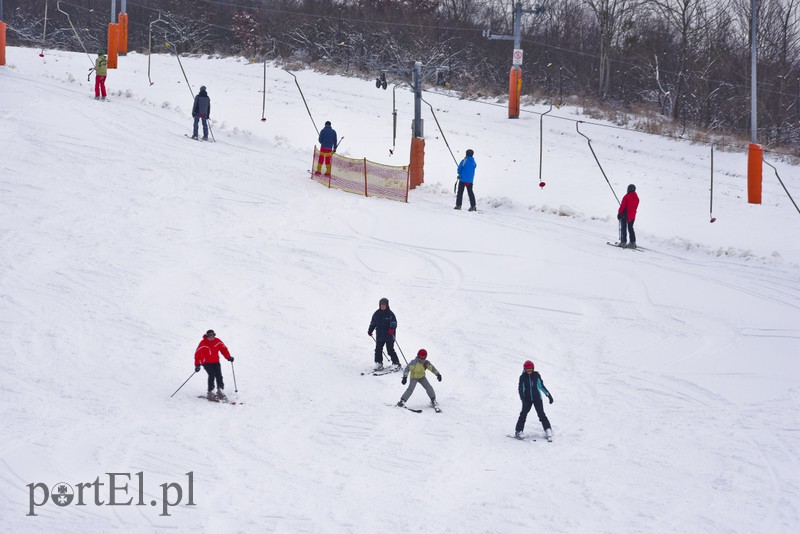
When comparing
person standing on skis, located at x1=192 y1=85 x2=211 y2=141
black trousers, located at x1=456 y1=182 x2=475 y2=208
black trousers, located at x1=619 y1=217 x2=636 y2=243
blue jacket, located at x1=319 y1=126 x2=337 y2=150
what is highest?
person standing on skis, located at x1=192 y1=85 x2=211 y2=141

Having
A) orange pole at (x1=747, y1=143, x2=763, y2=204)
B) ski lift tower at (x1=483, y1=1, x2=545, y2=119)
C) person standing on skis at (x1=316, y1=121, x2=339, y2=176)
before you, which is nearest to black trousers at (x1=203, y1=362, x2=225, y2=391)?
person standing on skis at (x1=316, y1=121, x2=339, y2=176)

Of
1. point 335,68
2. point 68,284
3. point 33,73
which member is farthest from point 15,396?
point 335,68

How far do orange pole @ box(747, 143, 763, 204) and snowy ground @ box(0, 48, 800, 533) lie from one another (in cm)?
44

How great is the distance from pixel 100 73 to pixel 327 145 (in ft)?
31.4

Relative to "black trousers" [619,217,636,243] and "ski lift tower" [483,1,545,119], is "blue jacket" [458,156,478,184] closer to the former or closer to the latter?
"black trousers" [619,217,636,243]

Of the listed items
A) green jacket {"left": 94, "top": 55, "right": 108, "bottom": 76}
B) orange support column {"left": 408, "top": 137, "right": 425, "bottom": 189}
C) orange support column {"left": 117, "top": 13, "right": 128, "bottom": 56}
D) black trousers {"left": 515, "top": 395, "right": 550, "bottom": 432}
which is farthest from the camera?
orange support column {"left": 117, "top": 13, "right": 128, "bottom": 56}

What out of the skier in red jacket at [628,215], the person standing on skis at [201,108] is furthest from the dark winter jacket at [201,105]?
the skier in red jacket at [628,215]

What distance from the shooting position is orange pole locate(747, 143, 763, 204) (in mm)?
23594

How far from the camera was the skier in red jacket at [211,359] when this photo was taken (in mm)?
13055

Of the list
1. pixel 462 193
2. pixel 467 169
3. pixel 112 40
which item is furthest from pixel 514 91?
pixel 112 40

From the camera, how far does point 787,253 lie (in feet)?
68.5

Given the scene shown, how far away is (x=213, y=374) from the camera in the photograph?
1315 centimetres

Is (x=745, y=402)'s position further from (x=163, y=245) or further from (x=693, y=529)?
(x=163, y=245)

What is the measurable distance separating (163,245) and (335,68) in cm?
2627
